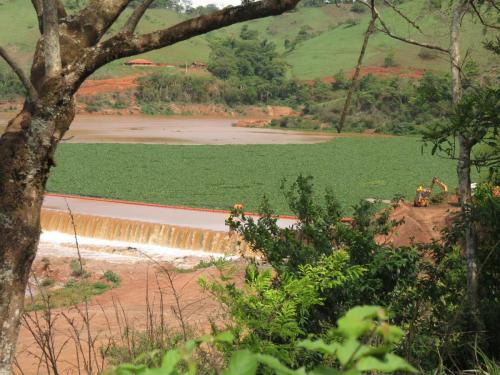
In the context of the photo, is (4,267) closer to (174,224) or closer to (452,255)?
(452,255)

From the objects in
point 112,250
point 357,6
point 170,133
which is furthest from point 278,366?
point 357,6

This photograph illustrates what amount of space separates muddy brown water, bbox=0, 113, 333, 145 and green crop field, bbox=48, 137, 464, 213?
6.02m

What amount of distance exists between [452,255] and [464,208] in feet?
2.59

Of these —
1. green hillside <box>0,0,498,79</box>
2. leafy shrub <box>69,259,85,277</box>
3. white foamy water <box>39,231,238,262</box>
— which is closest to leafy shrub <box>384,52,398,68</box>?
green hillside <box>0,0,498,79</box>

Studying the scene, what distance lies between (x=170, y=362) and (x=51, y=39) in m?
3.70

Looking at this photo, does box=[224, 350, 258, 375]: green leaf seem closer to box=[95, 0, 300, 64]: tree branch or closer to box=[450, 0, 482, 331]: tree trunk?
box=[95, 0, 300, 64]: tree branch

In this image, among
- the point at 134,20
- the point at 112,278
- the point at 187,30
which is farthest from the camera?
the point at 112,278

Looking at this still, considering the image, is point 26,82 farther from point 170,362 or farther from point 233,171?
point 233,171

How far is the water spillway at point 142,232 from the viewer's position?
18.7 metres

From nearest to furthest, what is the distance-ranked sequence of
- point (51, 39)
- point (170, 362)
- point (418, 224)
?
1. point (170, 362)
2. point (51, 39)
3. point (418, 224)

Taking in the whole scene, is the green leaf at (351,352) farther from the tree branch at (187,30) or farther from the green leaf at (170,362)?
the tree branch at (187,30)

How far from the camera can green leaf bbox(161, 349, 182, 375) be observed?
1.17 meters

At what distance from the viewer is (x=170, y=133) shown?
52438mm

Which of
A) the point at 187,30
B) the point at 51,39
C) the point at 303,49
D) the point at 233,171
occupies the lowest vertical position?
the point at 233,171
